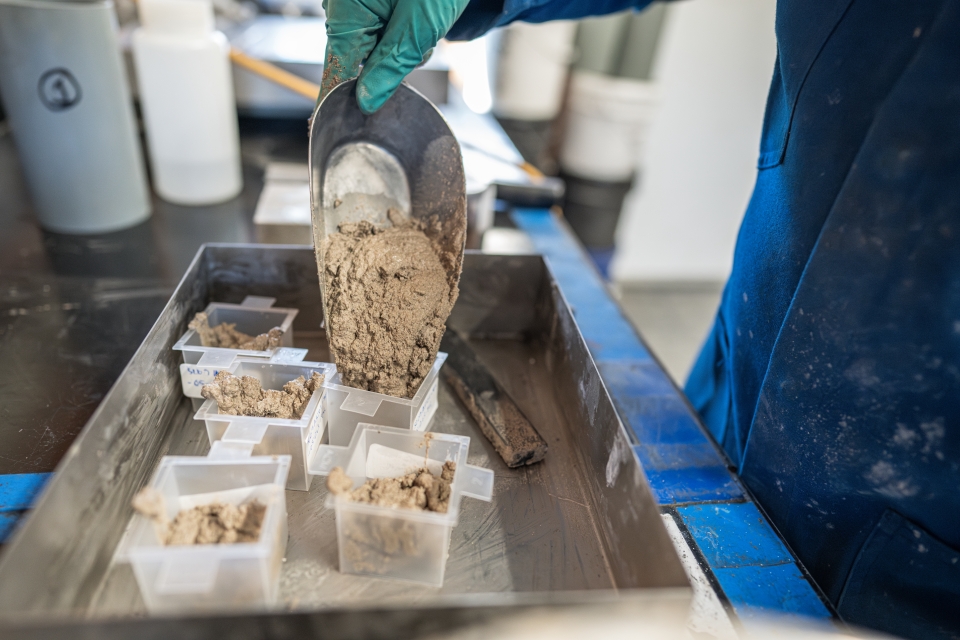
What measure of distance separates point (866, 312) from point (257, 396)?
811mm

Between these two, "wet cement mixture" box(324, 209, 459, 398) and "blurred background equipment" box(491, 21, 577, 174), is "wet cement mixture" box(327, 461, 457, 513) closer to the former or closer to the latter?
"wet cement mixture" box(324, 209, 459, 398)

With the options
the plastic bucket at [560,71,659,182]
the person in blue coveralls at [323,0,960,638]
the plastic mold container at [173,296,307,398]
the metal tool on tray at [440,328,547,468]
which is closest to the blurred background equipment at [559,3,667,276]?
the plastic bucket at [560,71,659,182]

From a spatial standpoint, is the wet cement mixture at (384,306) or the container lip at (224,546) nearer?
the container lip at (224,546)

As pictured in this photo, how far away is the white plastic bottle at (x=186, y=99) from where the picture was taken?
1287 mm

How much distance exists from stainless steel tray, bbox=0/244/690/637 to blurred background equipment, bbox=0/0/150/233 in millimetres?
495

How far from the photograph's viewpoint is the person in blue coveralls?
0.67 m

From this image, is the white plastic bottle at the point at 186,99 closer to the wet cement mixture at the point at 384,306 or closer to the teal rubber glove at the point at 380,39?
the teal rubber glove at the point at 380,39

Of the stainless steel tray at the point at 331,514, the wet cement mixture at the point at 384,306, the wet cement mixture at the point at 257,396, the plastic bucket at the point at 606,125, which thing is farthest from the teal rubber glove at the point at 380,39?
the plastic bucket at the point at 606,125

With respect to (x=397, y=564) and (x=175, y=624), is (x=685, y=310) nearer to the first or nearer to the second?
(x=397, y=564)

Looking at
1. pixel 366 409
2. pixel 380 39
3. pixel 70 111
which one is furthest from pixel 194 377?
pixel 70 111

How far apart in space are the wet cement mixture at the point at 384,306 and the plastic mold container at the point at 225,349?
0.09 metres

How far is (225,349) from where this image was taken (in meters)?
0.86

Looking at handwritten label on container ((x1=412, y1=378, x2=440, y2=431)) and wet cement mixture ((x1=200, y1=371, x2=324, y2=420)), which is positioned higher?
wet cement mixture ((x1=200, y1=371, x2=324, y2=420))

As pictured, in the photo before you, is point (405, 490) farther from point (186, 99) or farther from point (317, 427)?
point (186, 99)
